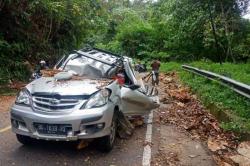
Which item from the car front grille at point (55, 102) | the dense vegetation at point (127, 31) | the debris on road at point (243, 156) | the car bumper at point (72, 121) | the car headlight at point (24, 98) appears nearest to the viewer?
the car bumper at point (72, 121)

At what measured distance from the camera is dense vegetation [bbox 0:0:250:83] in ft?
58.9

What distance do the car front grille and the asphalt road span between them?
2.66 feet

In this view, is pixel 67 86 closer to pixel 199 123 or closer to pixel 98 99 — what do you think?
pixel 98 99

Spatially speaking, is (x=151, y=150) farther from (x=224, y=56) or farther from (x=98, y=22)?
(x=224, y=56)

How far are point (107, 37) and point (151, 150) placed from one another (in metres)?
41.9

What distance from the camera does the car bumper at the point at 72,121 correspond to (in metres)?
6.09

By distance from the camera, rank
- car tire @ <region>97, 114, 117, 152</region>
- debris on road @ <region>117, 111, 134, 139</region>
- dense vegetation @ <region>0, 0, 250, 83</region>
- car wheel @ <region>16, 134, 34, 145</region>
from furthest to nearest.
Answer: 1. dense vegetation @ <region>0, 0, 250, 83</region>
2. debris on road @ <region>117, 111, 134, 139</region>
3. car wheel @ <region>16, 134, 34, 145</region>
4. car tire @ <region>97, 114, 117, 152</region>

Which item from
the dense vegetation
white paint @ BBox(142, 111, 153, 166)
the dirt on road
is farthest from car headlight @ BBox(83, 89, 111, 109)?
the dense vegetation

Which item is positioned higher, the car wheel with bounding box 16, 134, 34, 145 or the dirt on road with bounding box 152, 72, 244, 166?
the car wheel with bounding box 16, 134, 34, 145

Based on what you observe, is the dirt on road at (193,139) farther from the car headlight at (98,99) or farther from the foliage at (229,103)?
the car headlight at (98,99)

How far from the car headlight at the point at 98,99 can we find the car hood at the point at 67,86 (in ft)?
0.30

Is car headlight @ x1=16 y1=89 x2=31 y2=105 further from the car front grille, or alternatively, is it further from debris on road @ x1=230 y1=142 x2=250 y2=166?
debris on road @ x1=230 y1=142 x2=250 y2=166

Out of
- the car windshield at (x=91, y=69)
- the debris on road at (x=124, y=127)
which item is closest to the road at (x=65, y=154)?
the debris on road at (x=124, y=127)

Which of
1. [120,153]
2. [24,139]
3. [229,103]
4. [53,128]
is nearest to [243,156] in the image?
[120,153]
